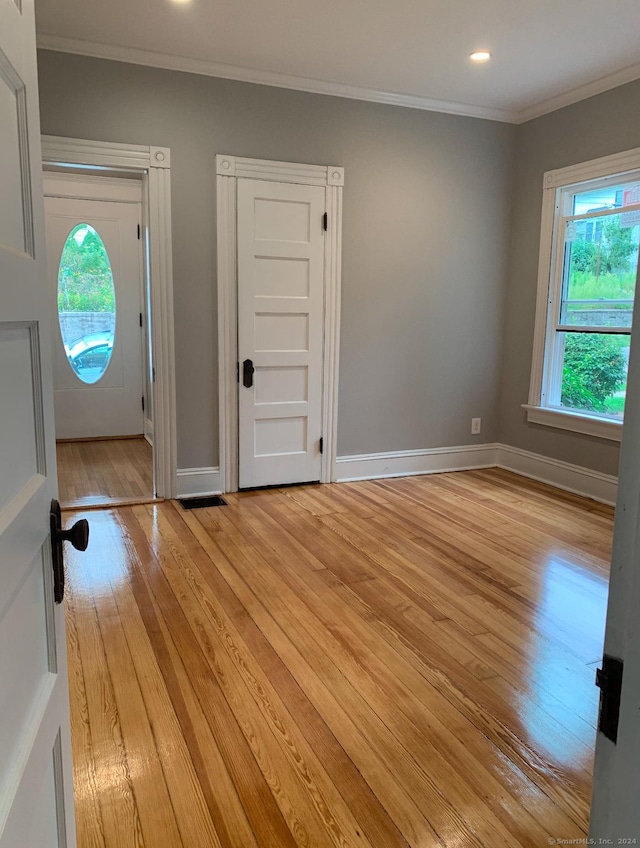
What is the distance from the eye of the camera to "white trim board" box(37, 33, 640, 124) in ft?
12.3

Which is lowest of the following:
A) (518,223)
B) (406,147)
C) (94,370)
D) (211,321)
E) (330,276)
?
(94,370)

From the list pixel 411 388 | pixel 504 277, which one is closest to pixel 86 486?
pixel 411 388

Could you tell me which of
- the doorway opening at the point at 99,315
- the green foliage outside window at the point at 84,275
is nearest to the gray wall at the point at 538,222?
the doorway opening at the point at 99,315

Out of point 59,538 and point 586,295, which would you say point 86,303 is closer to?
point 586,295

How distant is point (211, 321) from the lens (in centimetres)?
429

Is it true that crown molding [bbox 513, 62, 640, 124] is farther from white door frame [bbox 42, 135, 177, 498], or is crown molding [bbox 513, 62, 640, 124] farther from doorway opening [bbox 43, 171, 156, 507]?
doorway opening [bbox 43, 171, 156, 507]

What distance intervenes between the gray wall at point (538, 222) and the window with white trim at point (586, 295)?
0.10 metres

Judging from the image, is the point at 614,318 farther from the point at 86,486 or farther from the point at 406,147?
the point at 86,486

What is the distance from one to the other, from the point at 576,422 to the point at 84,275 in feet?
15.4

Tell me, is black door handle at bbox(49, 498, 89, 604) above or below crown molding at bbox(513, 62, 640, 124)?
below

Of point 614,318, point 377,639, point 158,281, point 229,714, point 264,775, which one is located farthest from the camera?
point 614,318

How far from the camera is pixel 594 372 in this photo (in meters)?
4.59

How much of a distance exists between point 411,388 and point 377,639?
276 cm

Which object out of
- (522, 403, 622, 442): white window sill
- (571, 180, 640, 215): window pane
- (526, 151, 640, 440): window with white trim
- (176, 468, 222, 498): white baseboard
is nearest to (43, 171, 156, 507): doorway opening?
(176, 468, 222, 498): white baseboard
